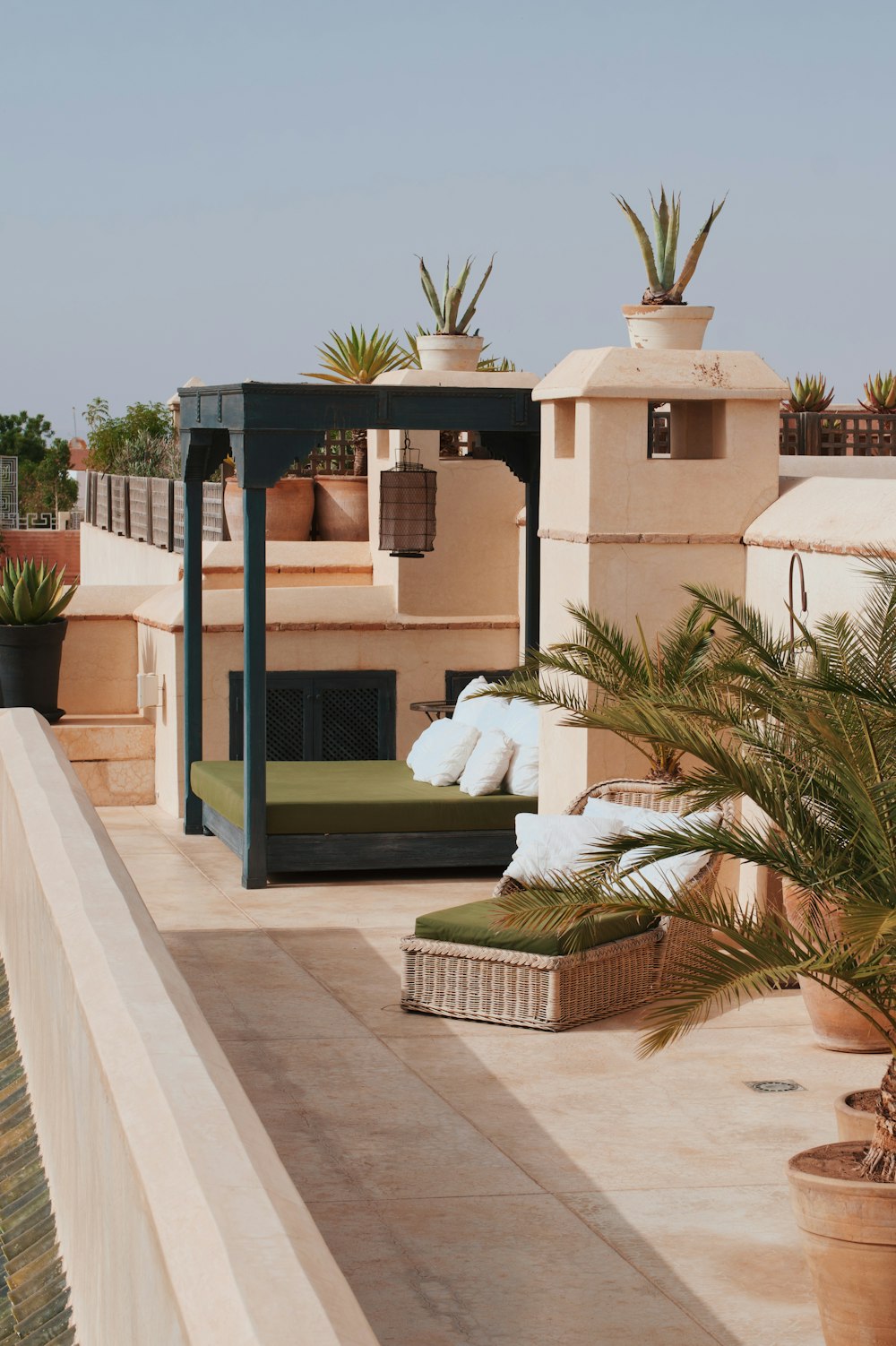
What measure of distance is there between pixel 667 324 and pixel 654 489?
40.9 inches

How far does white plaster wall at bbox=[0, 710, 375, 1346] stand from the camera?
338cm

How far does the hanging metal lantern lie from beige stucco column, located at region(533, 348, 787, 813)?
330 cm

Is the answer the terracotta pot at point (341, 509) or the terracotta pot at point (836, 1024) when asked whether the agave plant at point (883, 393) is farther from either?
the terracotta pot at point (836, 1024)

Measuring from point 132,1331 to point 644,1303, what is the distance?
1.98m

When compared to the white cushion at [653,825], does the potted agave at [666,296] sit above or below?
above

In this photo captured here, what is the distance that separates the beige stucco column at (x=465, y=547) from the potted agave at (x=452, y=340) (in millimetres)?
454

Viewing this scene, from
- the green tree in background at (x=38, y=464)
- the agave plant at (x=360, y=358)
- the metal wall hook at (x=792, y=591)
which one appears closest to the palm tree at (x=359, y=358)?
the agave plant at (x=360, y=358)

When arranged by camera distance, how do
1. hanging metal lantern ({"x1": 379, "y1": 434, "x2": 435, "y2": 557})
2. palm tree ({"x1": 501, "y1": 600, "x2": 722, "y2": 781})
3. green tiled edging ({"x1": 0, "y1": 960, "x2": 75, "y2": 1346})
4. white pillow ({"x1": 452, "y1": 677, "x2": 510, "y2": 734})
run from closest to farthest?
green tiled edging ({"x1": 0, "y1": 960, "x2": 75, "y2": 1346})
palm tree ({"x1": 501, "y1": 600, "x2": 722, "y2": 781})
white pillow ({"x1": 452, "y1": 677, "x2": 510, "y2": 734})
hanging metal lantern ({"x1": 379, "y1": 434, "x2": 435, "y2": 557})

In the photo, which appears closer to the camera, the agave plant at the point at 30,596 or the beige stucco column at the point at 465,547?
the beige stucco column at the point at 465,547

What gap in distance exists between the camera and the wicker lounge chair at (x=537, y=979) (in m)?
8.63

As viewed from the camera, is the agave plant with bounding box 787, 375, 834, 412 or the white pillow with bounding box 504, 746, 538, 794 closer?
the white pillow with bounding box 504, 746, 538, 794

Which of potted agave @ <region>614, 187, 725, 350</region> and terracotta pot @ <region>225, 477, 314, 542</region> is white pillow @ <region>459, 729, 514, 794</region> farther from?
terracotta pot @ <region>225, 477, 314, 542</region>

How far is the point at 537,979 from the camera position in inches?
340

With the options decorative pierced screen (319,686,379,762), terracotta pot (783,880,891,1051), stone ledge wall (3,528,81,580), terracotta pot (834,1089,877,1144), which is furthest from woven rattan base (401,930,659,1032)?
stone ledge wall (3,528,81,580)
